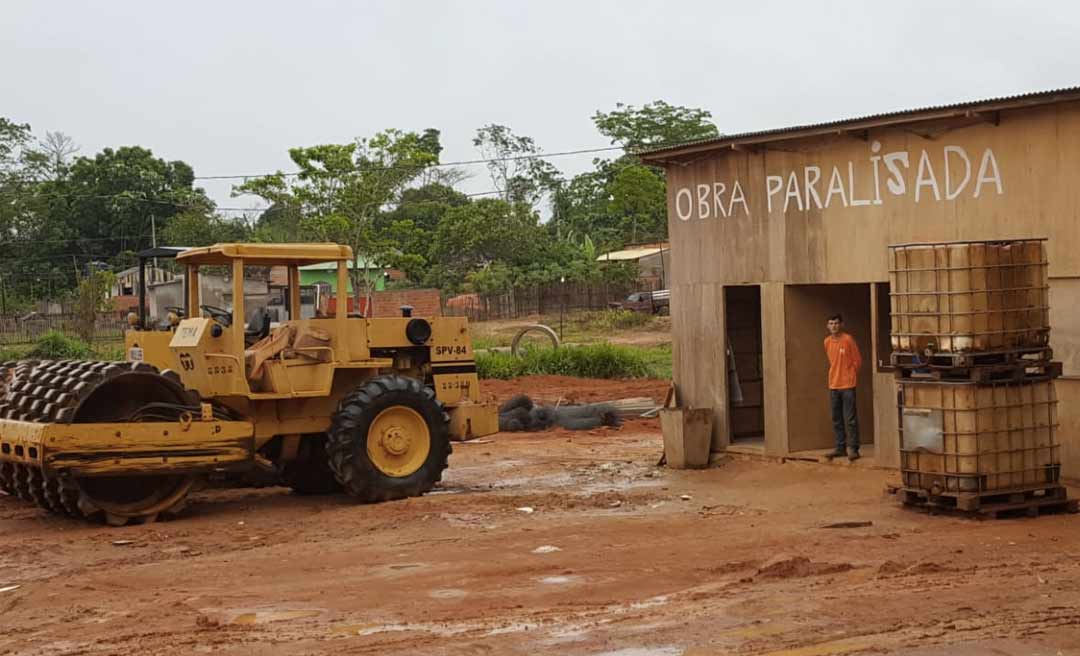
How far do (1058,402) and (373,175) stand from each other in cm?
3582

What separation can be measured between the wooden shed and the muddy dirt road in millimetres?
1524

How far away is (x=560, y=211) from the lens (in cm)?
7200

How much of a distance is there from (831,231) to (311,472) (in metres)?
6.26

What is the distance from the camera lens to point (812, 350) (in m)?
16.5

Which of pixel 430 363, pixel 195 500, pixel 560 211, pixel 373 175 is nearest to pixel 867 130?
pixel 430 363

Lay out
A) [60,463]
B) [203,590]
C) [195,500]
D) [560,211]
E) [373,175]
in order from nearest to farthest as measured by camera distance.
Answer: [203,590]
[60,463]
[195,500]
[373,175]
[560,211]

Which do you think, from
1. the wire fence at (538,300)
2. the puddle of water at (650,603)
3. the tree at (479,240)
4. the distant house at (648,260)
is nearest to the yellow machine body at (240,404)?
the puddle of water at (650,603)

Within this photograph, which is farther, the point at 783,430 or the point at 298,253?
the point at 783,430

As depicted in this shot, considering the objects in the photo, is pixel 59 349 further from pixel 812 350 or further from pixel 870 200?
pixel 870 200

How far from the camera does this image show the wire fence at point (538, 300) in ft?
172

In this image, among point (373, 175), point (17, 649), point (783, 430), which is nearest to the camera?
point (17, 649)

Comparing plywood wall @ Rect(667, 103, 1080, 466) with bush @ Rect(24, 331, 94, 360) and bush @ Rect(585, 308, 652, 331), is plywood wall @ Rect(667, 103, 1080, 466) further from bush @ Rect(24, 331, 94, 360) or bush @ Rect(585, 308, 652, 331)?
bush @ Rect(585, 308, 652, 331)

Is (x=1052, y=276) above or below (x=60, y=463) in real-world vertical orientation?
above

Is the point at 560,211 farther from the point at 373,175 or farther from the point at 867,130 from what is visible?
the point at 867,130
